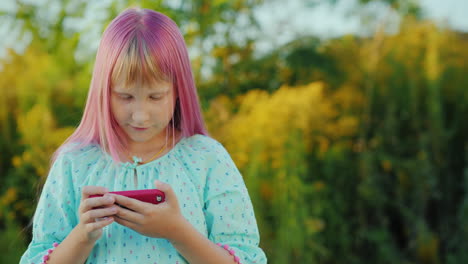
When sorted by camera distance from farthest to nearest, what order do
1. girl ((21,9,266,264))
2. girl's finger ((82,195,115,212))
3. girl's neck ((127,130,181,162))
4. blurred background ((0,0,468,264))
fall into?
1. blurred background ((0,0,468,264))
2. girl's neck ((127,130,181,162))
3. girl ((21,9,266,264))
4. girl's finger ((82,195,115,212))

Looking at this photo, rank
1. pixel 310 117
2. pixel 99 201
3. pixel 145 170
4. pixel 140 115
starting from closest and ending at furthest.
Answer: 1. pixel 99 201
2. pixel 140 115
3. pixel 145 170
4. pixel 310 117

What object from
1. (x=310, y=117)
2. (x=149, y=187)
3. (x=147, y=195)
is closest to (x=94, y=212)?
(x=147, y=195)

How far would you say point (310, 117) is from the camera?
4234 millimetres

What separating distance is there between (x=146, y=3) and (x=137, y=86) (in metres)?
1.69

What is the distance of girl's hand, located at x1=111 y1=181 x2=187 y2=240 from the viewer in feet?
4.73

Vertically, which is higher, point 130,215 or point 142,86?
point 142,86

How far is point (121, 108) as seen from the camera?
1599mm

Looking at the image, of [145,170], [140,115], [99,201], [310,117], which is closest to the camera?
[99,201]

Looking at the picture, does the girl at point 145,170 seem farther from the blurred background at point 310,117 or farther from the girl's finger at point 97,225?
the blurred background at point 310,117

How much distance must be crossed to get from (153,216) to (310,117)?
9.51 feet

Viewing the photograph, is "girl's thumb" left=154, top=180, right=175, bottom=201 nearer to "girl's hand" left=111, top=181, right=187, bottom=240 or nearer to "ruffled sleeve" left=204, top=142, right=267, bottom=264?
"girl's hand" left=111, top=181, right=187, bottom=240

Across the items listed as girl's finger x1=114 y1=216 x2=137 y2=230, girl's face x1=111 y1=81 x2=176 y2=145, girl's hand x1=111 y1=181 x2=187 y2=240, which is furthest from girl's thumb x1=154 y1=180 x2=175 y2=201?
girl's face x1=111 y1=81 x2=176 y2=145

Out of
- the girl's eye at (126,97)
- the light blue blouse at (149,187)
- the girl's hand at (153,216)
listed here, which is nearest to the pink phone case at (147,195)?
the girl's hand at (153,216)

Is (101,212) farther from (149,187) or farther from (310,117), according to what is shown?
(310,117)
